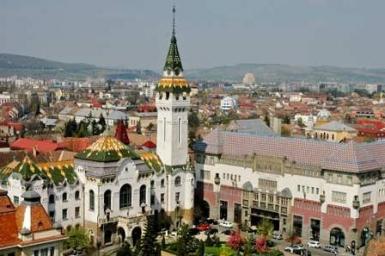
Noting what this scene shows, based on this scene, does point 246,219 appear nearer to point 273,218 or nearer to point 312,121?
point 273,218

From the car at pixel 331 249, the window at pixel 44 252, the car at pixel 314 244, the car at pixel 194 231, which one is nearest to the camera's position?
the window at pixel 44 252

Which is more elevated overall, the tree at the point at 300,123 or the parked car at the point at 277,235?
the tree at the point at 300,123

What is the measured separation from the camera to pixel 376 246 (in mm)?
41000

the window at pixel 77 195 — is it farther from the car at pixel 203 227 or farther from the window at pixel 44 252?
the window at pixel 44 252

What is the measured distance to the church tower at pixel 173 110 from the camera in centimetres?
6925

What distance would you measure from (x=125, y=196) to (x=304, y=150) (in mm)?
19904

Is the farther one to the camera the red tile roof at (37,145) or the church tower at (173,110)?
the red tile roof at (37,145)

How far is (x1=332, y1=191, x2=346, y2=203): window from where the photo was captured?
63.7 metres

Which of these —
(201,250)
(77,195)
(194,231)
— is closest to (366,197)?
(194,231)

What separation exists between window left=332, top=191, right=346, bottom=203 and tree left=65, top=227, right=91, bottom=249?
82.2ft

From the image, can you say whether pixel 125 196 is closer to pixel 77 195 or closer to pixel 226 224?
pixel 77 195

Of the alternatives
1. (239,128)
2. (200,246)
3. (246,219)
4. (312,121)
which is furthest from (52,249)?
(312,121)

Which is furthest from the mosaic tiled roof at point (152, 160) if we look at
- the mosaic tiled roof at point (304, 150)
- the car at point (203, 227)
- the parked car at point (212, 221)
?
the parked car at point (212, 221)

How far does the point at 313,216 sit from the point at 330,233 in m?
2.53
